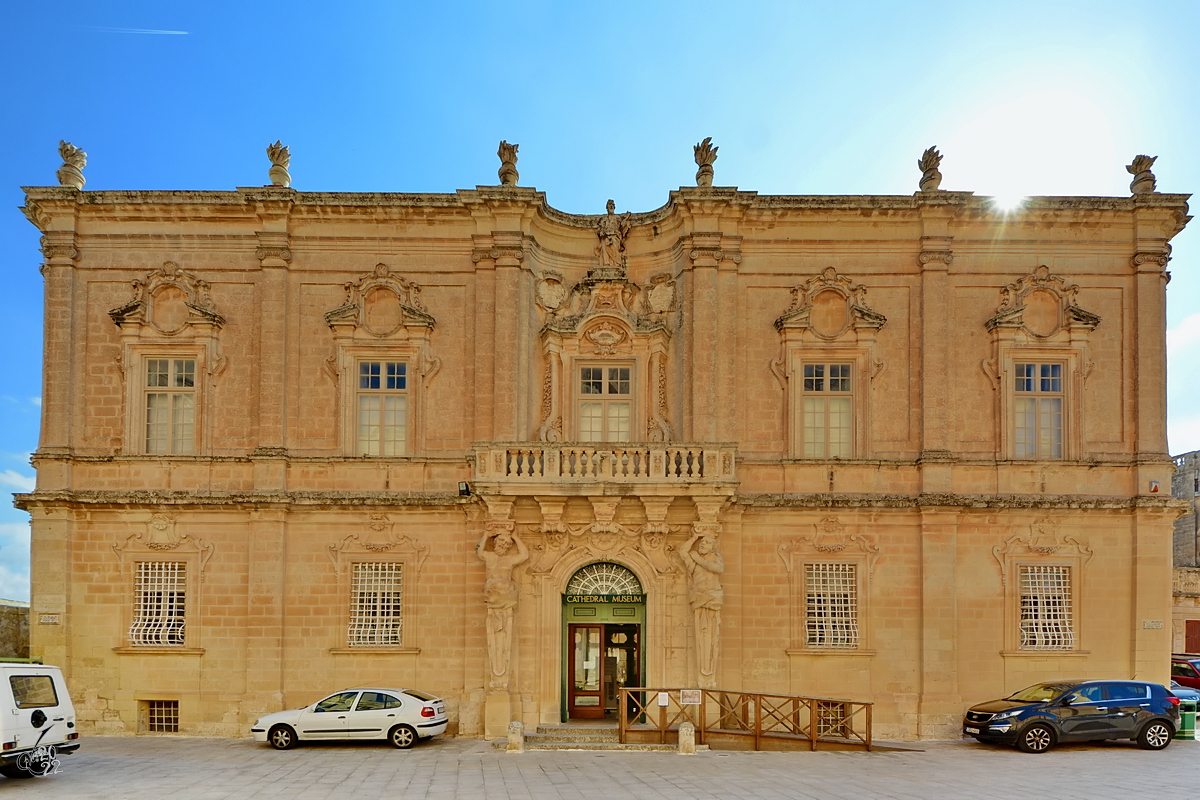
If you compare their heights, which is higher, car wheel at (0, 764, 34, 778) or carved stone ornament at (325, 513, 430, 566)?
carved stone ornament at (325, 513, 430, 566)

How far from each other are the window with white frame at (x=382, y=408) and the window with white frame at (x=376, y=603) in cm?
271

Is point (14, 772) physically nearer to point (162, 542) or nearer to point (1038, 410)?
point (162, 542)

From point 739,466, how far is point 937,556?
4.91 meters

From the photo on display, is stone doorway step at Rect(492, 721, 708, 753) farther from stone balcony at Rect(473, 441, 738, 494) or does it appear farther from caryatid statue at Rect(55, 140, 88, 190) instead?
caryatid statue at Rect(55, 140, 88, 190)

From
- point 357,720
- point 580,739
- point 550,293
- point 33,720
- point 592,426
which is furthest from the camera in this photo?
point 550,293

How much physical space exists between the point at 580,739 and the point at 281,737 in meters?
6.14

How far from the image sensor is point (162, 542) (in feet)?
74.1

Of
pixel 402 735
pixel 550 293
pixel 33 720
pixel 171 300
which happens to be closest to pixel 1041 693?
pixel 402 735

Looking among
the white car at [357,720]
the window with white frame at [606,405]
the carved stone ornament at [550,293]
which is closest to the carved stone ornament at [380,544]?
the white car at [357,720]

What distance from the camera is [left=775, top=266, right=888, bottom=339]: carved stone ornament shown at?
2308cm

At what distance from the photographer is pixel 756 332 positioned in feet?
Result: 76.5

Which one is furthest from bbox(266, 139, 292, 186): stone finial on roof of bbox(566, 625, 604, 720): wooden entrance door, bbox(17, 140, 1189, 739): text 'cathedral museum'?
bbox(566, 625, 604, 720): wooden entrance door

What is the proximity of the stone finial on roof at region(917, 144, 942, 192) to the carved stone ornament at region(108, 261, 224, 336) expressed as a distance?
55.8ft

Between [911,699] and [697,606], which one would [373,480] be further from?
[911,699]
